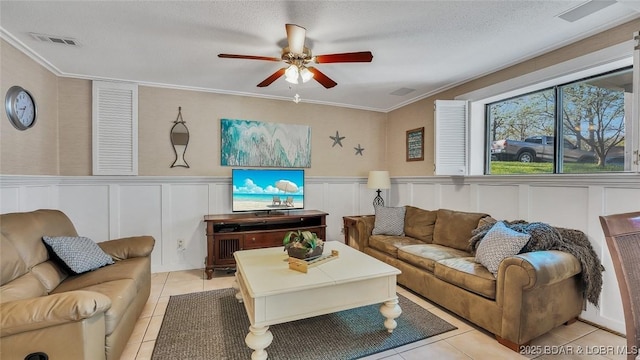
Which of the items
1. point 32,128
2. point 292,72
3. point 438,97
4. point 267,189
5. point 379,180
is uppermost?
point 438,97

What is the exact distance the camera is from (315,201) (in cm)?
449

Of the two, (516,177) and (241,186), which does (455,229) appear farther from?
(241,186)

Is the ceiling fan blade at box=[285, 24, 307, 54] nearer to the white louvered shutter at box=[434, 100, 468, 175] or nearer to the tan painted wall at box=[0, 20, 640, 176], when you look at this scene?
the tan painted wall at box=[0, 20, 640, 176]

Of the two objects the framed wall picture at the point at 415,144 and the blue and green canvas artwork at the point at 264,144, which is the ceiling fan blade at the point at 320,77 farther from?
the framed wall picture at the point at 415,144

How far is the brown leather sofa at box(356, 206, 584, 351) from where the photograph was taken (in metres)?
1.97

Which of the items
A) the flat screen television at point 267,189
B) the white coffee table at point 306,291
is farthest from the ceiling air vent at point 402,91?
the white coffee table at point 306,291

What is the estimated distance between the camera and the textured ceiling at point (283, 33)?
6.54ft

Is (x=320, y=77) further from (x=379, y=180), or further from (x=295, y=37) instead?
(x=379, y=180)

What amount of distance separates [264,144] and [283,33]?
77.5 inches

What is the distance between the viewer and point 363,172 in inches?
193

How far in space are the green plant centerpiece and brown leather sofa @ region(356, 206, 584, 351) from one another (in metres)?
1.18

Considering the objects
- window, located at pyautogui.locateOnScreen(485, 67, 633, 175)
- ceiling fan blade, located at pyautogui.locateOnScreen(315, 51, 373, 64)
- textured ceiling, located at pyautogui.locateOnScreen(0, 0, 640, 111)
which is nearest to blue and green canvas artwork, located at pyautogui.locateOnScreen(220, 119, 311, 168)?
textured ceiling, located at pyautogui.locateOnScreen(0, 0, 640, 111)

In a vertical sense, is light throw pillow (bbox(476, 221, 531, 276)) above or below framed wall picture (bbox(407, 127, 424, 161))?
below

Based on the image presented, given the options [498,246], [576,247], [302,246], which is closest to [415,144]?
[498,246]
